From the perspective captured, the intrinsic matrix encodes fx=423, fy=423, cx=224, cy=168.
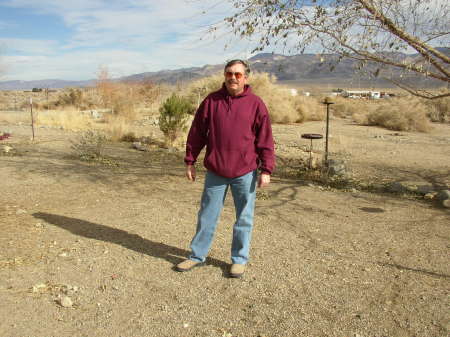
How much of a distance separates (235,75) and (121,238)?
2.23 meters

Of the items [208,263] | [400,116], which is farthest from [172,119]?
[400,116]

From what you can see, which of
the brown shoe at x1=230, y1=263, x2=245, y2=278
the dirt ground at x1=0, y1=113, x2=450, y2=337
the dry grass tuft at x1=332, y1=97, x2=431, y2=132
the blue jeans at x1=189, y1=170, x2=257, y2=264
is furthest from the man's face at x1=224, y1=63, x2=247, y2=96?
the dry grass tuft at x1=332, y1=97, x2=431, y2=132

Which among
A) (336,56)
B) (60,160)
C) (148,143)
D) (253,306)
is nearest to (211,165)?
(253,306)

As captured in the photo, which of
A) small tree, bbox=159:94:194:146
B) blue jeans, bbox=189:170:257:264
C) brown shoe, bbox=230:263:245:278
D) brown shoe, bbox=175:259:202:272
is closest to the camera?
blue jeans, bbox=189:170:257:264

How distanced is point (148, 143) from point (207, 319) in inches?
377

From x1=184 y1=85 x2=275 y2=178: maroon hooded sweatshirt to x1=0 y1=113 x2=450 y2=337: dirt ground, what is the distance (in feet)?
3.19

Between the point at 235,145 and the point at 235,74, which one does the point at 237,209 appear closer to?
the point at 235,145

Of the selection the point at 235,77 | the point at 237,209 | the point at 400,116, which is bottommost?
the point at 237,209

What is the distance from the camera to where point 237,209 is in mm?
3494

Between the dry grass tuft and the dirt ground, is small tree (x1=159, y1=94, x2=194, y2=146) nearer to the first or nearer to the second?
the dirt ground

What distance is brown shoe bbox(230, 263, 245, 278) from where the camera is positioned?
3492 millimetres

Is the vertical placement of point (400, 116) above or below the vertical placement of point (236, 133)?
below

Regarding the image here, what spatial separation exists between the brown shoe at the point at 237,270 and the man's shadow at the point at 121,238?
14cm

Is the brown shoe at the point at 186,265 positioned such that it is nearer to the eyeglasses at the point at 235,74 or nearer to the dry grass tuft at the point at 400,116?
the eyeglasses at the point at 235,74
